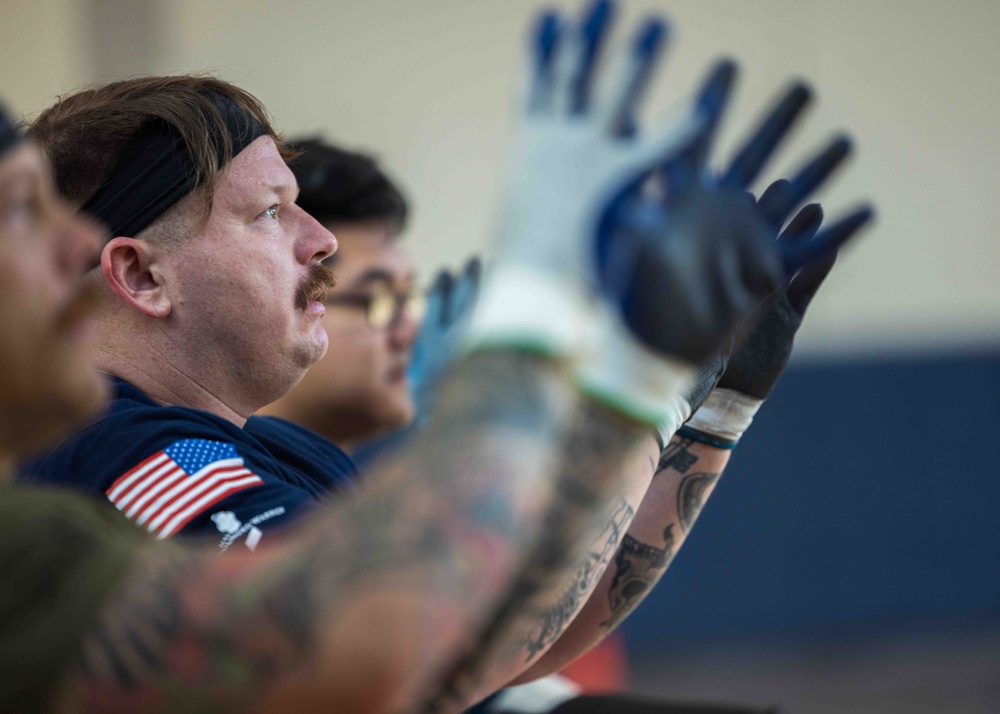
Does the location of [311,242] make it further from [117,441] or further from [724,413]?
[724,413]

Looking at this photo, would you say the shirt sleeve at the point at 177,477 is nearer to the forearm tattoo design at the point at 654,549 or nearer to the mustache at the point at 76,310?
the mustache at the point at 76,310

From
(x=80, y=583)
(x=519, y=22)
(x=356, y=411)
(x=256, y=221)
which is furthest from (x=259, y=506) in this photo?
(x=519, y=22)

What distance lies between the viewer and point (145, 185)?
5.76 ft

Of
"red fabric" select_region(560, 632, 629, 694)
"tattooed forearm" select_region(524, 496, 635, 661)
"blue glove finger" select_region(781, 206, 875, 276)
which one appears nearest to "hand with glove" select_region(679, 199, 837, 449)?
"tattooed forearm" select_region(524, 496, 635, 661)

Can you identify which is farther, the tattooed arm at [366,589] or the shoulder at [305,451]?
the shoulder at [305,451]

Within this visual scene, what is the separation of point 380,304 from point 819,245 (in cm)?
207

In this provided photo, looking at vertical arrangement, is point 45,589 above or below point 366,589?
below

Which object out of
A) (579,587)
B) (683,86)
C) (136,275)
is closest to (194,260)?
(136,275)

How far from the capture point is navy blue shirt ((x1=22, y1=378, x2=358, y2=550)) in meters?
1.38

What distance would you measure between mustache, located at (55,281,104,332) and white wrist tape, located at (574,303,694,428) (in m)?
0.48

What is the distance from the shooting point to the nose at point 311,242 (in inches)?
71.7

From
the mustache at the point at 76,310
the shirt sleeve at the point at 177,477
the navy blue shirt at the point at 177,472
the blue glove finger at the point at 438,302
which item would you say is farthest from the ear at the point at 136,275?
the blue glove finger at the point at 438,302

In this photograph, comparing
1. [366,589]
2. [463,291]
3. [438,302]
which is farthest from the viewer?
[438,302]

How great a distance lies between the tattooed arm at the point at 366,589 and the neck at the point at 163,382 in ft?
2.50
